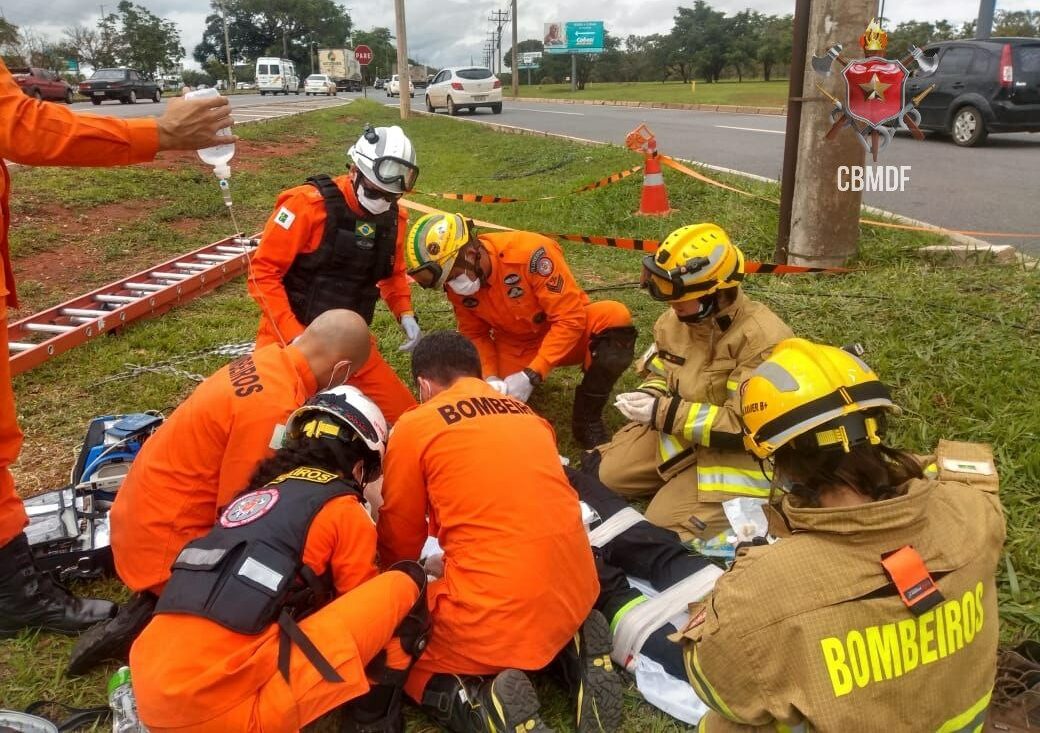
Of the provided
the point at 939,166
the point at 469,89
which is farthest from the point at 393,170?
the point at 469,89

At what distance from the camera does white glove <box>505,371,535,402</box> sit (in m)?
4.39

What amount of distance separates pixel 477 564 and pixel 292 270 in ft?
8.52

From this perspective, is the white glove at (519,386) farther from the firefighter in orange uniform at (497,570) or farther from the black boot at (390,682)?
the black boot at (390,682)

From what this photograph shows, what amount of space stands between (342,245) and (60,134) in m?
1.91

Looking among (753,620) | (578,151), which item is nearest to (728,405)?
(753,620)

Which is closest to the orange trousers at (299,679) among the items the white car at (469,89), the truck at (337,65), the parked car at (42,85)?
the white car at (469,89)

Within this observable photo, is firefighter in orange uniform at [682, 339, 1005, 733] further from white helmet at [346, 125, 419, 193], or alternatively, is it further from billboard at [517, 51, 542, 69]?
billboard at [517, 51, 542, 69]

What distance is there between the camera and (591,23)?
233 feet

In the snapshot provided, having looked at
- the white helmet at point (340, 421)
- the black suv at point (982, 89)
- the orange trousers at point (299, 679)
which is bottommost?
the orange trousers at point (299, 679)

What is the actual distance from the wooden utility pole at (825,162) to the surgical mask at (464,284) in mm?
3018

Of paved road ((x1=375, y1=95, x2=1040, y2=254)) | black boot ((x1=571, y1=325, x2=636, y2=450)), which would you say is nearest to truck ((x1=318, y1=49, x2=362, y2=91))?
paved road ((x1=375, y1=95, x2=1040, y2=254))

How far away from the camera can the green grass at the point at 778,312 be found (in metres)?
3.04

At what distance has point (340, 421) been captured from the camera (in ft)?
8.21

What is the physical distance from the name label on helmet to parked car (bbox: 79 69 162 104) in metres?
34.3
